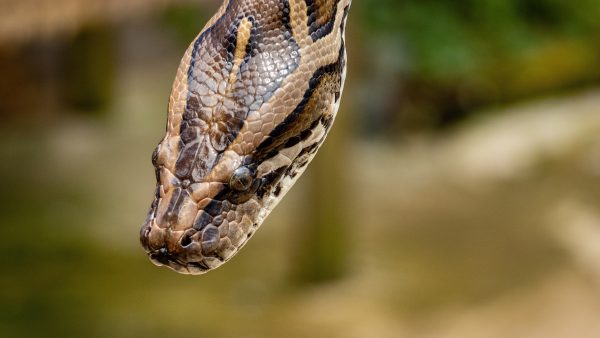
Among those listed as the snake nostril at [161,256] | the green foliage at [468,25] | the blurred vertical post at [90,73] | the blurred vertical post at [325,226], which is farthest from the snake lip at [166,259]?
the blurred vertical post at [90,73]

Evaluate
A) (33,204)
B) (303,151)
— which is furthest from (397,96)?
(303,151)

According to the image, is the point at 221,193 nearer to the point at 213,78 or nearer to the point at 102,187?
the point at 213,78

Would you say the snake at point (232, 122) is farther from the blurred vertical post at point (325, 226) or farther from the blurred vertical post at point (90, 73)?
the blurred vertical post at point (90, 73)

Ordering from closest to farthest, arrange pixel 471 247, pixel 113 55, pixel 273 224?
pixel 471 247
pixel 273 224
pixel 113 55

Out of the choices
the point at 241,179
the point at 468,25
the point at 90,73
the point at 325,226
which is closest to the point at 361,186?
the point at 325,226

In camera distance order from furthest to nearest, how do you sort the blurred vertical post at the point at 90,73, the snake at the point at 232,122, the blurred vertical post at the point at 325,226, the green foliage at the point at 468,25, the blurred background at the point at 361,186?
the blurred vertical post at the point at 90,73 → the blurred vertical post at the point at 325,226 → the blurred background at the point at 361,186 → the green foliage at the point at 468,25 → the snake at the point at 232,122

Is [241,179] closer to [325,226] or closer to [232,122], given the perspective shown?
[232,122]
